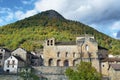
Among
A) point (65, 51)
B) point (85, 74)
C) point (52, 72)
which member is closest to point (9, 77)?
point (52, 72)

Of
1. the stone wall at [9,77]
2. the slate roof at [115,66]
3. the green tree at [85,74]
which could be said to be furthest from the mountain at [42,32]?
the green tree at [85,74]

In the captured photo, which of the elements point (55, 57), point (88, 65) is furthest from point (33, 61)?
point (88, 65)

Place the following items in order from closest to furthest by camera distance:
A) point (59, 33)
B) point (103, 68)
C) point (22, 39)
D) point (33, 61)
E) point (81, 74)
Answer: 1. point (81, 74)
2. point (103, 68)
3. point (33, 61)
4. point (22, 39)
5. point (59, 33)

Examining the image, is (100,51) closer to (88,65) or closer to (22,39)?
(88,65)

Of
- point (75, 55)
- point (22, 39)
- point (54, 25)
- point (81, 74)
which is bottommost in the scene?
point (81, 74)

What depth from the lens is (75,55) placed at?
81.4 metres

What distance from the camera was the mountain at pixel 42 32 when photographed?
146250 millimetres

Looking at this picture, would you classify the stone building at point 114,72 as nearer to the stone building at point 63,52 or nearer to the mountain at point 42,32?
the stone building at point 63,52

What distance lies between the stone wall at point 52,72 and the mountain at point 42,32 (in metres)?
59.5

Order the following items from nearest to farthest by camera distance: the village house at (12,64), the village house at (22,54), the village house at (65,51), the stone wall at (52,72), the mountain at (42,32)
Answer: the stone wall at (52,72)
the village house at (12,64)
the village house at (65,51)
the village house at (22,54)
the mountain at (42,32)

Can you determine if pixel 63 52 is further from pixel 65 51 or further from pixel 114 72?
pixel 114 72

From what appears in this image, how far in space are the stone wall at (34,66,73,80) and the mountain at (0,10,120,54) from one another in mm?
59461

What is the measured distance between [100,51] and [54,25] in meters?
104

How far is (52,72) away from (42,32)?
316 feet
